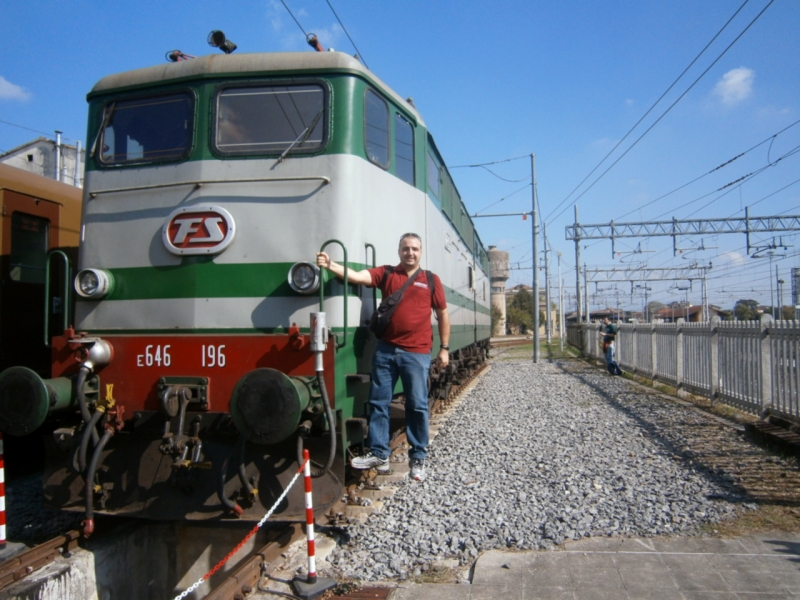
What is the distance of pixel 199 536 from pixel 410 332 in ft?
7.94

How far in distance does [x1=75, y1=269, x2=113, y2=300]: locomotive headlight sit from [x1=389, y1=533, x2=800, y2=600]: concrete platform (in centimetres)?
309

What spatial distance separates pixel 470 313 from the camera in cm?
1204

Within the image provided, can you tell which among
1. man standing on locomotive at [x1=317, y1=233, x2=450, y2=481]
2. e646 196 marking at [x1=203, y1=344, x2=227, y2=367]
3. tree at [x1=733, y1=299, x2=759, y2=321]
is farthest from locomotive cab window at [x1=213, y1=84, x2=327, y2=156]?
tree at [x1=733, y1=299, x2=759, y2=321]

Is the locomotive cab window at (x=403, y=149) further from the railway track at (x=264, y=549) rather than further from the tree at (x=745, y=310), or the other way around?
the tree at (x=745, y=310)

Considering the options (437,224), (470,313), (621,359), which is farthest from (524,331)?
(437,224)

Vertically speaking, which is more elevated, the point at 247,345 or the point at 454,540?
the point at 247,345

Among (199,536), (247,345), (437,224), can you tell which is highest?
(437,224)

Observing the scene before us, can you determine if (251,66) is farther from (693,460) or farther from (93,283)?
(693,460)

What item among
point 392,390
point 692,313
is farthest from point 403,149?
point 692,313

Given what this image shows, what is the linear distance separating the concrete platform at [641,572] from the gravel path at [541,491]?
23cm

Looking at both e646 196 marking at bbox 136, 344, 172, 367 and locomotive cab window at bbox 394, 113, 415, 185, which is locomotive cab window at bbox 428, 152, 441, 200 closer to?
locomotive cab window at bbox 394, 113, 415, 185

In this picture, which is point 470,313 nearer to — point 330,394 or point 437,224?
point 437,224

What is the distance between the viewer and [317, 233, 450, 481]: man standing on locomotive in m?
4.78

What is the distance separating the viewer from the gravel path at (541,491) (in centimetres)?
457
